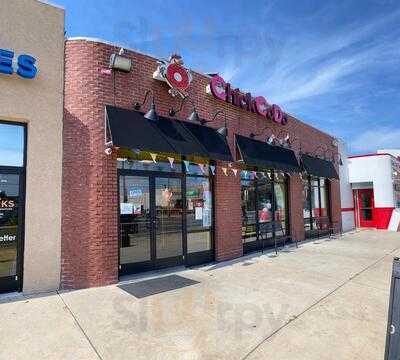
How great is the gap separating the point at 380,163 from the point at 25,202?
18265 millimetres

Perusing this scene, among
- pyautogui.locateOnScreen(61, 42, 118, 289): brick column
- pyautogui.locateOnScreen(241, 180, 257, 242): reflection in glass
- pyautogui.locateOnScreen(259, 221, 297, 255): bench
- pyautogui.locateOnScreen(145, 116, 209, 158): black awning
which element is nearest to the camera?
pyautogui.locateOnScreen(61, 42, 118, 289): brick column

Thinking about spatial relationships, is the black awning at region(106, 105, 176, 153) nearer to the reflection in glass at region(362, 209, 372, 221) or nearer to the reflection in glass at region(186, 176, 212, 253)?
the reflection in glass at region(186, 176, 212, 253)

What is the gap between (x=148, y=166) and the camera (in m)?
7.85

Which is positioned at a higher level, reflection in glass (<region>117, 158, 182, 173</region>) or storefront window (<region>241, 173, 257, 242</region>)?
reflection in glass (<region>117, 158, 182, 173</region>)

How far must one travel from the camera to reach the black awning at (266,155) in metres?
10.1

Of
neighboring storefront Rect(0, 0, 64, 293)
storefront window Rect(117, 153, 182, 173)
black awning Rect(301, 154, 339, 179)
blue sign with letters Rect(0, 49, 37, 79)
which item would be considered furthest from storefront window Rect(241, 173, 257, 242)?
blue sign with letters Rect(0, 49, 37, 79)

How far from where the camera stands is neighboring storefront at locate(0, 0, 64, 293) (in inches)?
243

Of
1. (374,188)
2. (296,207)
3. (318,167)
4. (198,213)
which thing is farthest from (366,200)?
(198,213)

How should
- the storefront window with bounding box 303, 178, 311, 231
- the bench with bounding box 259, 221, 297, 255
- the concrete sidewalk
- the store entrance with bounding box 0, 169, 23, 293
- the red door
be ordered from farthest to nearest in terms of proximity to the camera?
the red door → the storefront window with bounding box 303, 178, 311, 231 → the bench with bounding box 259, 221, 297, 255 → the store entrance with bounding box 0, 169, 23, 293 → the concrete sidewalk

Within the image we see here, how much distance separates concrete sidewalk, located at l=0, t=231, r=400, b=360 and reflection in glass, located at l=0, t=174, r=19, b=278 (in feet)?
1.93

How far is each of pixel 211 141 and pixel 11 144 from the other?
4573 mm

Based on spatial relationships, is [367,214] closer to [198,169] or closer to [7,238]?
[198,169]

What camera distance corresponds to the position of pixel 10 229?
6191 mm

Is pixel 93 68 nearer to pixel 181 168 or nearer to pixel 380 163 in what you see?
pixel 181 168
